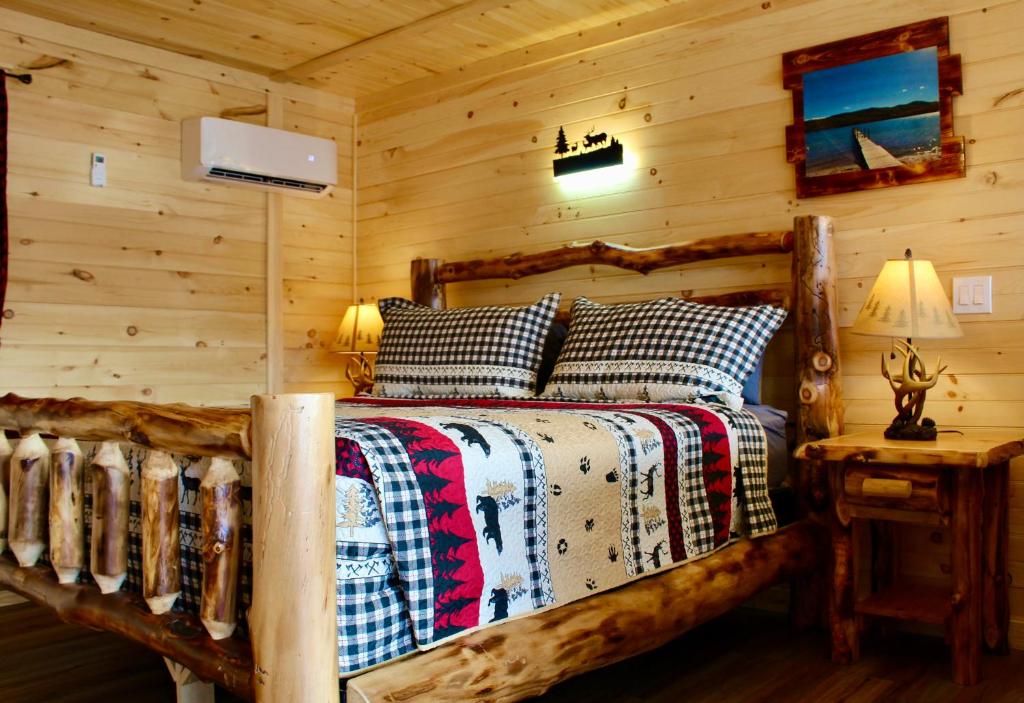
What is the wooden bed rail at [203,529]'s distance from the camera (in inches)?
57.1

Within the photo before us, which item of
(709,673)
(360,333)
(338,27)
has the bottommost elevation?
(709,673)

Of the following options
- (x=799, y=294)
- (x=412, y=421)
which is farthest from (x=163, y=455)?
(x=799, y=294)

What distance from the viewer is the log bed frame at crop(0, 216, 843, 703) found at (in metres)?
1.45

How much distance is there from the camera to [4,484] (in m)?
2.26

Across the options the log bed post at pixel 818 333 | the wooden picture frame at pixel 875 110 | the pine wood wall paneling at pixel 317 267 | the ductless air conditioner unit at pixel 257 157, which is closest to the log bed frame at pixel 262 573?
the log bed post at pixel 818 333

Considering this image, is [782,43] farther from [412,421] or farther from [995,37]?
[412,421]

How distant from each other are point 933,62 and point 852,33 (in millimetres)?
298

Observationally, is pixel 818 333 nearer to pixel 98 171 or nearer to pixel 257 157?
pixel 257 157

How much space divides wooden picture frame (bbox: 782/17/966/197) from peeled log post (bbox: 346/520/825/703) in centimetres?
119

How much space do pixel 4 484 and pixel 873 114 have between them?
270 centimetres

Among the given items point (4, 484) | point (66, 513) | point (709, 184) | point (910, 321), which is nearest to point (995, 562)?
point (910, 321)

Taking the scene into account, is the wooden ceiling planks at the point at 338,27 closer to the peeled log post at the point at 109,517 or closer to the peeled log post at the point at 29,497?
the peeled log post at the point at 29,497

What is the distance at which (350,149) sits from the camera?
4.59 m

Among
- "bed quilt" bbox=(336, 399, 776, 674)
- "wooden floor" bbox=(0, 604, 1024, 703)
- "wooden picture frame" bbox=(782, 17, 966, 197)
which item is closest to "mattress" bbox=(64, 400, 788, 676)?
"bed quilt" bbox=(336, 399, 776, 674)
